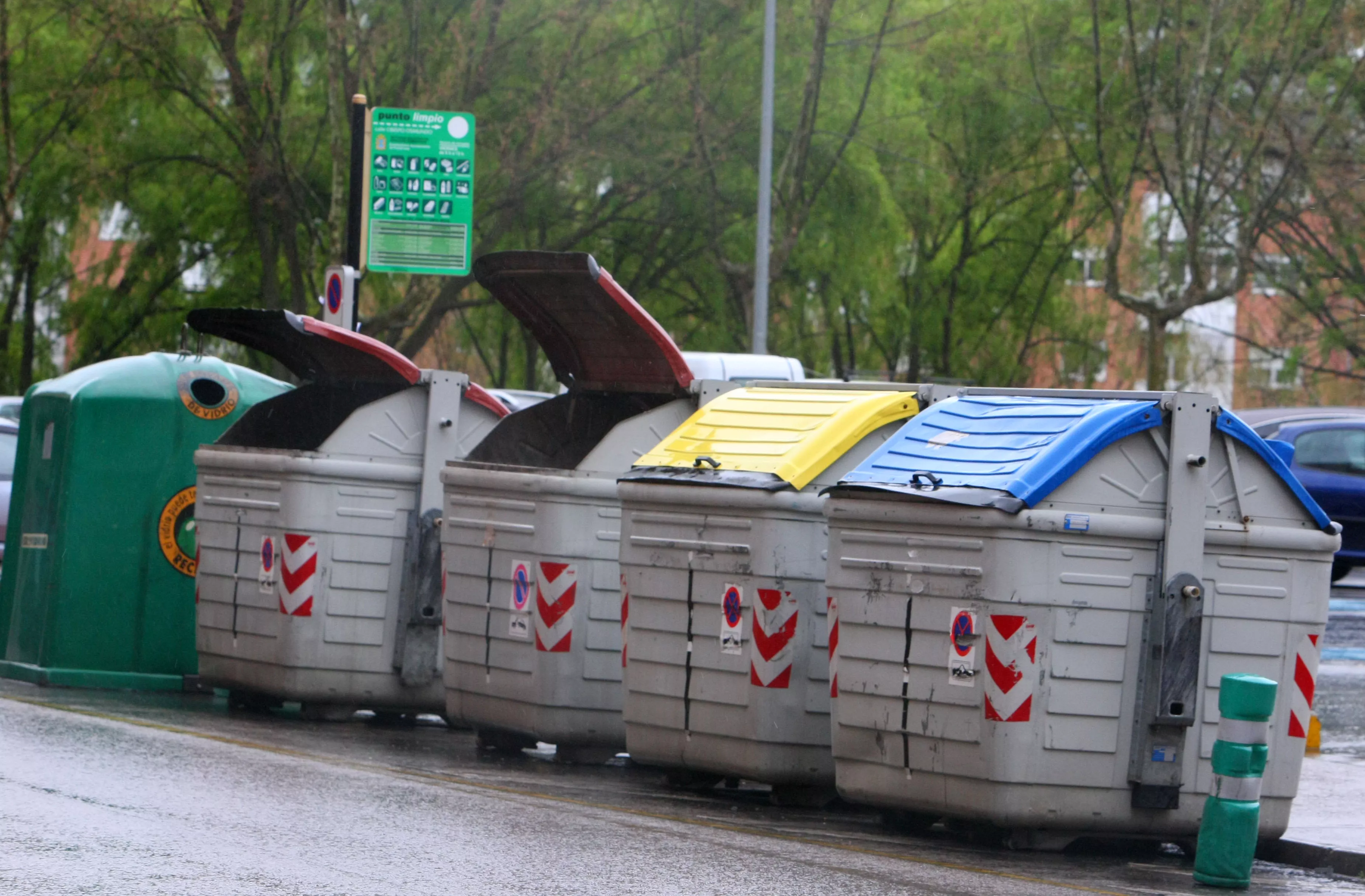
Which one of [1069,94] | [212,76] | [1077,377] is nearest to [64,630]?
[212,76]

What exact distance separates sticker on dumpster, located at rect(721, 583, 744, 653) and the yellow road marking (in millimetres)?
811

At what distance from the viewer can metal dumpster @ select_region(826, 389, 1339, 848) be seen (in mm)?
7547

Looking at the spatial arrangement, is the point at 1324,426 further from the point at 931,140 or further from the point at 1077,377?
the point at 1077,377

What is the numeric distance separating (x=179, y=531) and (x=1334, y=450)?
11.6m

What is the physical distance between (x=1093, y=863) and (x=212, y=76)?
2171cm

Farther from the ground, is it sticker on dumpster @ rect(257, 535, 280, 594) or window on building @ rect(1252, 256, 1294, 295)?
window on building @ rect(1252, 256, 1294, 295)

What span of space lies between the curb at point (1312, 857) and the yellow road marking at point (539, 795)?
4.30 ft

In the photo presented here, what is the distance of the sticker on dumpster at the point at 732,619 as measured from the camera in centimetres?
871

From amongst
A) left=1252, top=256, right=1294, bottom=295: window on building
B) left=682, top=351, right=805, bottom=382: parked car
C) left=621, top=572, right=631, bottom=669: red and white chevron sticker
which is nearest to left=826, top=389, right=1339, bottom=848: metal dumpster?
left=621, top=572, right=631, bottom=669: red and white chevron sticker

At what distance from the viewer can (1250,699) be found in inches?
291

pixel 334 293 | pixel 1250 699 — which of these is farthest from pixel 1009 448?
pixel 334 293

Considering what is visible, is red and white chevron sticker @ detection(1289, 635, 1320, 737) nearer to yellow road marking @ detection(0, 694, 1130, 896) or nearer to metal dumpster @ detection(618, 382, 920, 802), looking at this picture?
yellow road marking @ detection(0, 694, 1130, 896)

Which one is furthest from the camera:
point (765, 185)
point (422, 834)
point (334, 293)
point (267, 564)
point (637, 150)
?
point (637, 150)

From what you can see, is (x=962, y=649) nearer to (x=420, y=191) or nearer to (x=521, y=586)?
(x=521, y=586)
